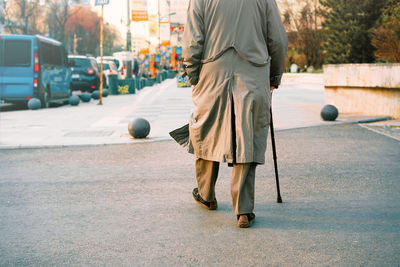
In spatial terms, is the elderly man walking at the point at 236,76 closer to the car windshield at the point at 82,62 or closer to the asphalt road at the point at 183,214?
the asphalt road at the point at 183,214

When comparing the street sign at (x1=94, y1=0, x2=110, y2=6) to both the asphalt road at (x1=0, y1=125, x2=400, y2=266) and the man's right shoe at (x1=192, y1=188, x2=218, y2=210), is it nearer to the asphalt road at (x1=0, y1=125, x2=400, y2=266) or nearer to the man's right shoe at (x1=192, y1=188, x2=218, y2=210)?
the asphalt road at (x1=0, y1=125, x2=400, y2=266)

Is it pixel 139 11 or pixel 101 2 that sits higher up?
pixel 139 11

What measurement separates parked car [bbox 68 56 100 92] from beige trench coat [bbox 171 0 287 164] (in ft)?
68.3

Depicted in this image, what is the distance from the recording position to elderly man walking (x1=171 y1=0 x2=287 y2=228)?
→ 4.23m

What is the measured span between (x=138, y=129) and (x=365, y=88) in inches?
251

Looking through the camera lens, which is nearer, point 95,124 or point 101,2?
point 95,124

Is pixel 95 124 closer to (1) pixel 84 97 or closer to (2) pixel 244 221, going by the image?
(2) pixel 244 221

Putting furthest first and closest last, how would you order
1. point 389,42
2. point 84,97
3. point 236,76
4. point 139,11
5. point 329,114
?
point 139,11
point 84,97
point 389,42
point 329,114
point 236,76

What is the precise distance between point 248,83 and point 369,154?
417cm

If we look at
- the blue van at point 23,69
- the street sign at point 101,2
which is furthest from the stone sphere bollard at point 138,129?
the street sign at point 101,2

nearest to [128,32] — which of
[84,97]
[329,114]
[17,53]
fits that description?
[84,97]

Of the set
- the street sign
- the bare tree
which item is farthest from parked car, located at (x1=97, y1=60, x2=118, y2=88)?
the bare tree

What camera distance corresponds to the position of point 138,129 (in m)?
9.57

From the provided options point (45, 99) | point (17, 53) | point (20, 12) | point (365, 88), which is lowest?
point (45, 99)
